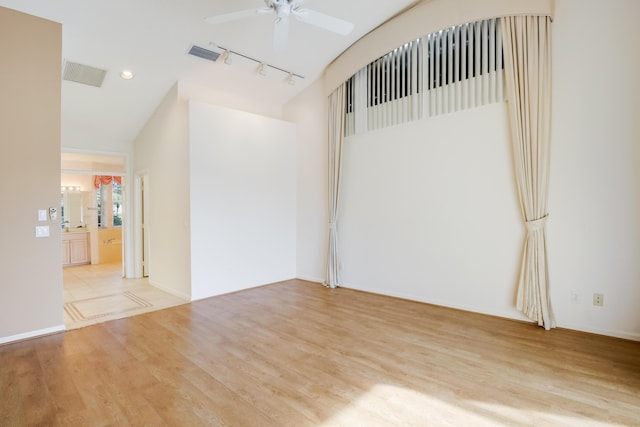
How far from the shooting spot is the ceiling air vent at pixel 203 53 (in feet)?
14.1

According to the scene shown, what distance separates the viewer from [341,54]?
16.9 ft

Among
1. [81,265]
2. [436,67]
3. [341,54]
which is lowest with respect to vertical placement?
[81,265]

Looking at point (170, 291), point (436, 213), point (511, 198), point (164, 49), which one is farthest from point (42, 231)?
point (511, 198)

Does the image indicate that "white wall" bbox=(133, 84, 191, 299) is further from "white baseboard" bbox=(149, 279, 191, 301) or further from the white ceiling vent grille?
the white ceiling vent grille

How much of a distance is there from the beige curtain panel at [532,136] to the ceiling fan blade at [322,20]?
6.28ft

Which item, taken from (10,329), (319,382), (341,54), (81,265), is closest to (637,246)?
(319,382)

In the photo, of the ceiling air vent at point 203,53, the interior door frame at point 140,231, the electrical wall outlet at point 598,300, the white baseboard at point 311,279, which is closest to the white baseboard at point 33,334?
the interior door frame at point 140,231

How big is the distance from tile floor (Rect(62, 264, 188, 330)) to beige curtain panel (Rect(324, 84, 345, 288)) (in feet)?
7.48

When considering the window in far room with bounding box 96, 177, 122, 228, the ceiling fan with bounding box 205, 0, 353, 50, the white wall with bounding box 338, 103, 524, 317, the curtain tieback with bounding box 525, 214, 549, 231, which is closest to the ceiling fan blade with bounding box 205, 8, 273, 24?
the ceiling fan with bounding box 205, 0, 353, 50

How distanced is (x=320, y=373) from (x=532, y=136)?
3196 mm

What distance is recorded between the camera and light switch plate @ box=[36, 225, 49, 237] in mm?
3403

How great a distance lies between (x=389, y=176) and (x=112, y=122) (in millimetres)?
4691

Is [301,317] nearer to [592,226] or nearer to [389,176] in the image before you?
[389,176]

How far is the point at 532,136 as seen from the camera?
3.46 meters
